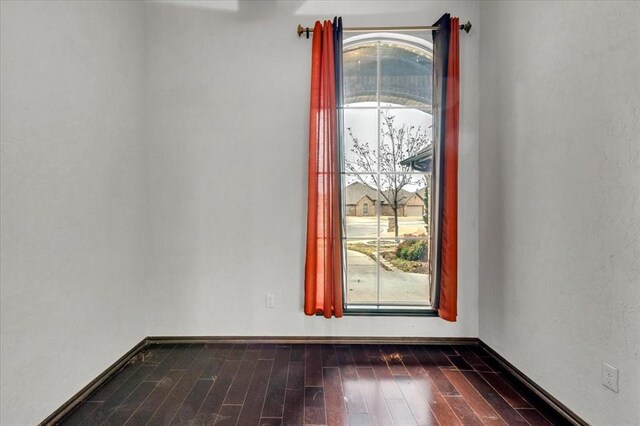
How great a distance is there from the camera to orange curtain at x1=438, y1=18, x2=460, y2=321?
99.4 inches

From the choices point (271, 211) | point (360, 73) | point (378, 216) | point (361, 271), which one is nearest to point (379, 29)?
point (360, 73)

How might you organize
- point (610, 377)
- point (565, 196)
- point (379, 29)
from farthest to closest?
point (379, 29) → point (565, 196) → point (610, 377)

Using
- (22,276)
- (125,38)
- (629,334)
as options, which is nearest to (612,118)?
(629,334)

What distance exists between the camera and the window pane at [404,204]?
2811mm

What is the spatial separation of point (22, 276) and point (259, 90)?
192 centimetres

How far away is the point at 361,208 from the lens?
2805 mm

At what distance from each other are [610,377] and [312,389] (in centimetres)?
149

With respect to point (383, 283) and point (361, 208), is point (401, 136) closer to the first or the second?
point (361, 208)

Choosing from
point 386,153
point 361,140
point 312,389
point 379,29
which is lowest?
point 312,389

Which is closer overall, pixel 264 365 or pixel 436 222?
pixel 264 365

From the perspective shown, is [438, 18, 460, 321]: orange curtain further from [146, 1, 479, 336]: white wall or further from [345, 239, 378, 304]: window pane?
[345, 239, 378, 304]: window pane

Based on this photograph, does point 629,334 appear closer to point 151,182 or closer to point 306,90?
point 306,90

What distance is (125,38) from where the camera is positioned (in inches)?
96.7

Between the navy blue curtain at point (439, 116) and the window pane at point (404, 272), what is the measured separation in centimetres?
23
